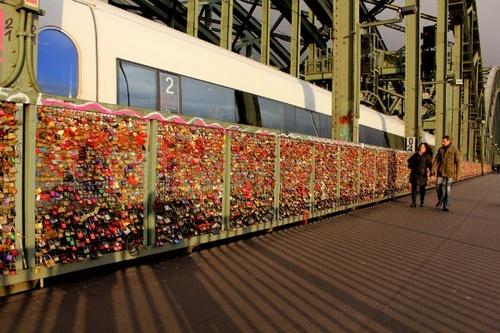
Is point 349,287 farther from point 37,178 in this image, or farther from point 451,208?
point 451,208

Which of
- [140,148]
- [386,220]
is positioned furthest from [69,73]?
[386,220]

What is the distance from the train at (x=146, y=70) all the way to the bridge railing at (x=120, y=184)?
1.53m

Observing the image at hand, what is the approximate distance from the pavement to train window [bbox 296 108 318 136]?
6.16m

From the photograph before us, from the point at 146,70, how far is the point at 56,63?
1.67 m

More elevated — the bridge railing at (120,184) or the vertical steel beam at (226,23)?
the vertical steel beam at (226,23)

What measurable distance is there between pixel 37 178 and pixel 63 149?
35cm

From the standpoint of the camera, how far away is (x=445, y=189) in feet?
38.0

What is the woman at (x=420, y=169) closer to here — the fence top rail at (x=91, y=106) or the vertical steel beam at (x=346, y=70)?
the vertical steel beam at (x=346, y=70)

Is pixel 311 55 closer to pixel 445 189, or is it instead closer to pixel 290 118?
pixel 290 118

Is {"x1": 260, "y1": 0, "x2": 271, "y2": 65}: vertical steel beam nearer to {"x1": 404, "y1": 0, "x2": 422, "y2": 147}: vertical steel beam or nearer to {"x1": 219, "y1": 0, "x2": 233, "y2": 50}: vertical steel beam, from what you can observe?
{"x1": 219, "y1": 0, "x2": 233, "y2": 50}: vertical steel beam

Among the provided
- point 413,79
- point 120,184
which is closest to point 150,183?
point 120,184

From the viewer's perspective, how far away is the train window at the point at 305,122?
42.6ft

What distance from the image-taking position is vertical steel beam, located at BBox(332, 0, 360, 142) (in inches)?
509

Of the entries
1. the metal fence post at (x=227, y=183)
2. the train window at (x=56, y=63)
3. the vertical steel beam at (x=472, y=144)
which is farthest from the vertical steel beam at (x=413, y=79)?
the vertical steel beam at (x=472, y=144)
